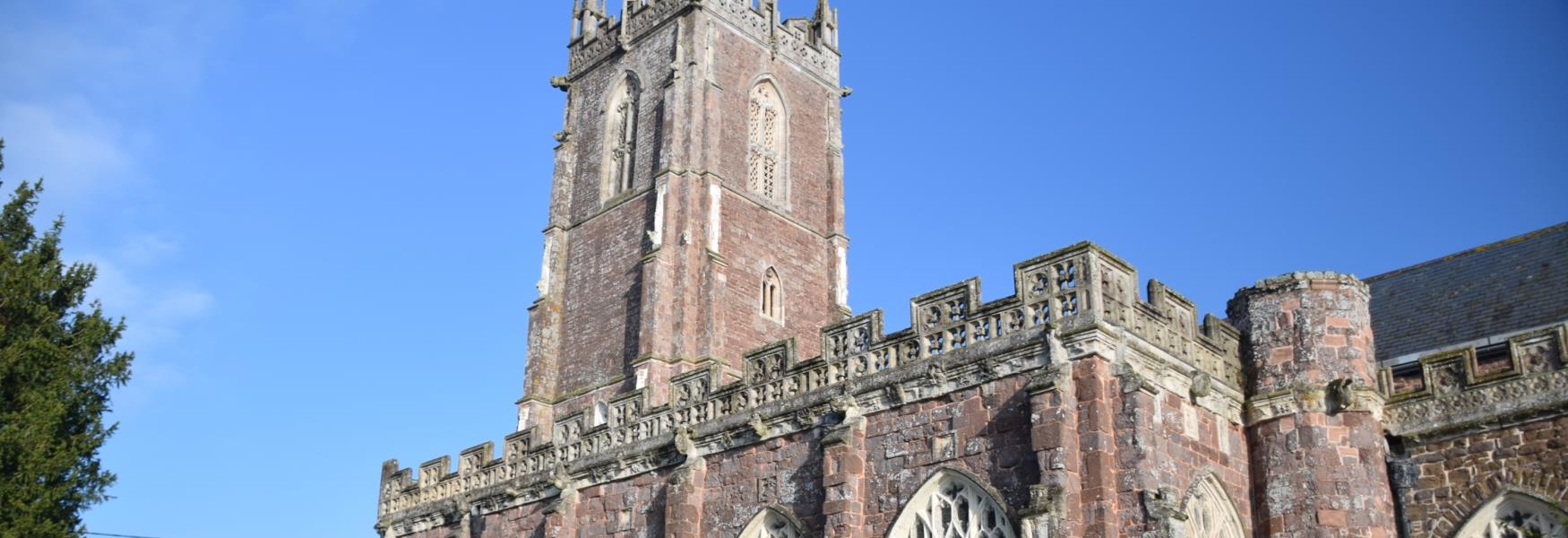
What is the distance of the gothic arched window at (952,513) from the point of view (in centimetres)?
1599

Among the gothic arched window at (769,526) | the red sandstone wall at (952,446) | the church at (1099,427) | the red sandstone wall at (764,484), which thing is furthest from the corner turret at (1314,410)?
the gothic arched window at (769,526)

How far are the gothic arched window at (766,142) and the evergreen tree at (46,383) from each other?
16978 millimetres

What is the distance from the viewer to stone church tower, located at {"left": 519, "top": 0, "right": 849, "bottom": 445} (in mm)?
32688

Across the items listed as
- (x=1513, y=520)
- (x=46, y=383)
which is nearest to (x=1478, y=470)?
(x=1513, y=520)

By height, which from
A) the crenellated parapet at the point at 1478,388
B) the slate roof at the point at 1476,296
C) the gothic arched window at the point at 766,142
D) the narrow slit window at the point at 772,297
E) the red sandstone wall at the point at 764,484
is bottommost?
the red sandstone wall at the point at 764,484

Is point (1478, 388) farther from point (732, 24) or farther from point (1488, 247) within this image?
point (732, 24)

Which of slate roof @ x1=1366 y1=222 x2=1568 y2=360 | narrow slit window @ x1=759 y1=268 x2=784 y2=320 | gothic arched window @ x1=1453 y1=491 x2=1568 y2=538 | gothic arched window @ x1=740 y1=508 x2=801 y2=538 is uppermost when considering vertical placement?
narrow slit window @ x1=759 y1=268 x2=784 y2=320

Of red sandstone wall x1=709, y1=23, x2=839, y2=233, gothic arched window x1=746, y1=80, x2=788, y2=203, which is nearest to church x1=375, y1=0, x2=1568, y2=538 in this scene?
red sandstone wall x1=709, y1=23, x2=839, y2=233

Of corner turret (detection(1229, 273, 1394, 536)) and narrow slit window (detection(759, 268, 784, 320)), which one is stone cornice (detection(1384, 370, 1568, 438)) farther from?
narrow slit window (detection(759, 268, 784, 320))

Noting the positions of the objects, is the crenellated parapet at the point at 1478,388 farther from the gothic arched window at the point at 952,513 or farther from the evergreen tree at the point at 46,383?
the evergreen tree at the point at 46,383

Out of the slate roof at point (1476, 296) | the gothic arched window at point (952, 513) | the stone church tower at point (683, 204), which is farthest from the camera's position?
the stone church tower at point (683, 204)

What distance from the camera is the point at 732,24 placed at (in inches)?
1438

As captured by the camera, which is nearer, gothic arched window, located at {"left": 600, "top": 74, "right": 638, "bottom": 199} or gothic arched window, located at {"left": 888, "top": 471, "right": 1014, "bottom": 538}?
gothic arched window, located at {"left": 888, "top": 471, "right": 1014, "bottom": 538}

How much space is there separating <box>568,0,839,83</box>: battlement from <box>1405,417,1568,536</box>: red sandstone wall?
22779 mm
